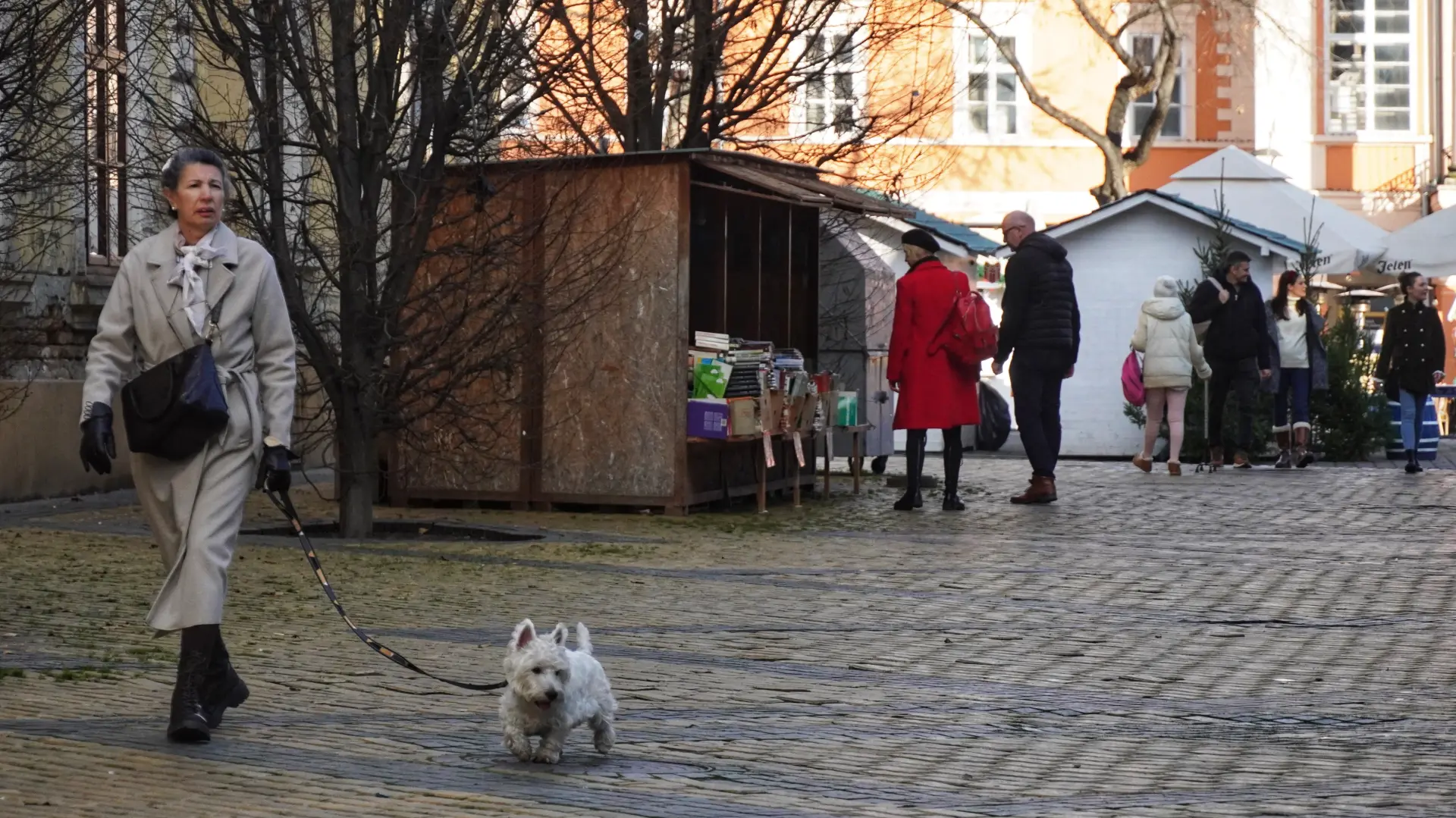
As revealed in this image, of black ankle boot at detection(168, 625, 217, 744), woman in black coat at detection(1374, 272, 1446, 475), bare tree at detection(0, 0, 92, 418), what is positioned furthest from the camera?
woman in black coat at detection(1374, 272, 1446, 475)

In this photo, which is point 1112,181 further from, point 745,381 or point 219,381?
point 219,381

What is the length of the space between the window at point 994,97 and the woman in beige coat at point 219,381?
3471 centimetres

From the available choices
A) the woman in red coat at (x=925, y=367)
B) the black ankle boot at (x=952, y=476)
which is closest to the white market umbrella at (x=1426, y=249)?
the black ankle boot at (x=952, y=476)

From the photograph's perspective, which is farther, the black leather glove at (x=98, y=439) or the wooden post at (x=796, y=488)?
the wooden post at (x=796, y=488)

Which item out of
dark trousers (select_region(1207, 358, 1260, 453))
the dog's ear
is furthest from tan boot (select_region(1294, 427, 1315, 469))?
the dog's ear

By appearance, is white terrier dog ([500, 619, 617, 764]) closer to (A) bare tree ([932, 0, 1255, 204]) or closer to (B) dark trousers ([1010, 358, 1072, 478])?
(B) dark trousers ([1010, 358, 1072, 478])

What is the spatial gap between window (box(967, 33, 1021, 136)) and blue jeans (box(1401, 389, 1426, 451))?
794 inches

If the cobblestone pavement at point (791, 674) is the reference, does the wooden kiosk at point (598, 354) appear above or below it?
above

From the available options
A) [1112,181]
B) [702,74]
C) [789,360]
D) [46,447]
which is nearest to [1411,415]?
[789,360]

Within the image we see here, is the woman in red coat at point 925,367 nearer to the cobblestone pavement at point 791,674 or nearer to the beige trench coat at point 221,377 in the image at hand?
the cobblestone pavement at point 791,674

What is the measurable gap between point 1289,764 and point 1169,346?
1471cm

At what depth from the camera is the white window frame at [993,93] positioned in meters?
40.7

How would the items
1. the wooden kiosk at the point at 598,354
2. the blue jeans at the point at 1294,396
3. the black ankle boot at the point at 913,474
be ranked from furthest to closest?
the blue jeans at the point at 1294,396, the black ankle boot at the point at 913,474, the wooden kiosk at the point at 598,354

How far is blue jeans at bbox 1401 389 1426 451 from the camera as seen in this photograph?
69.6 feet
